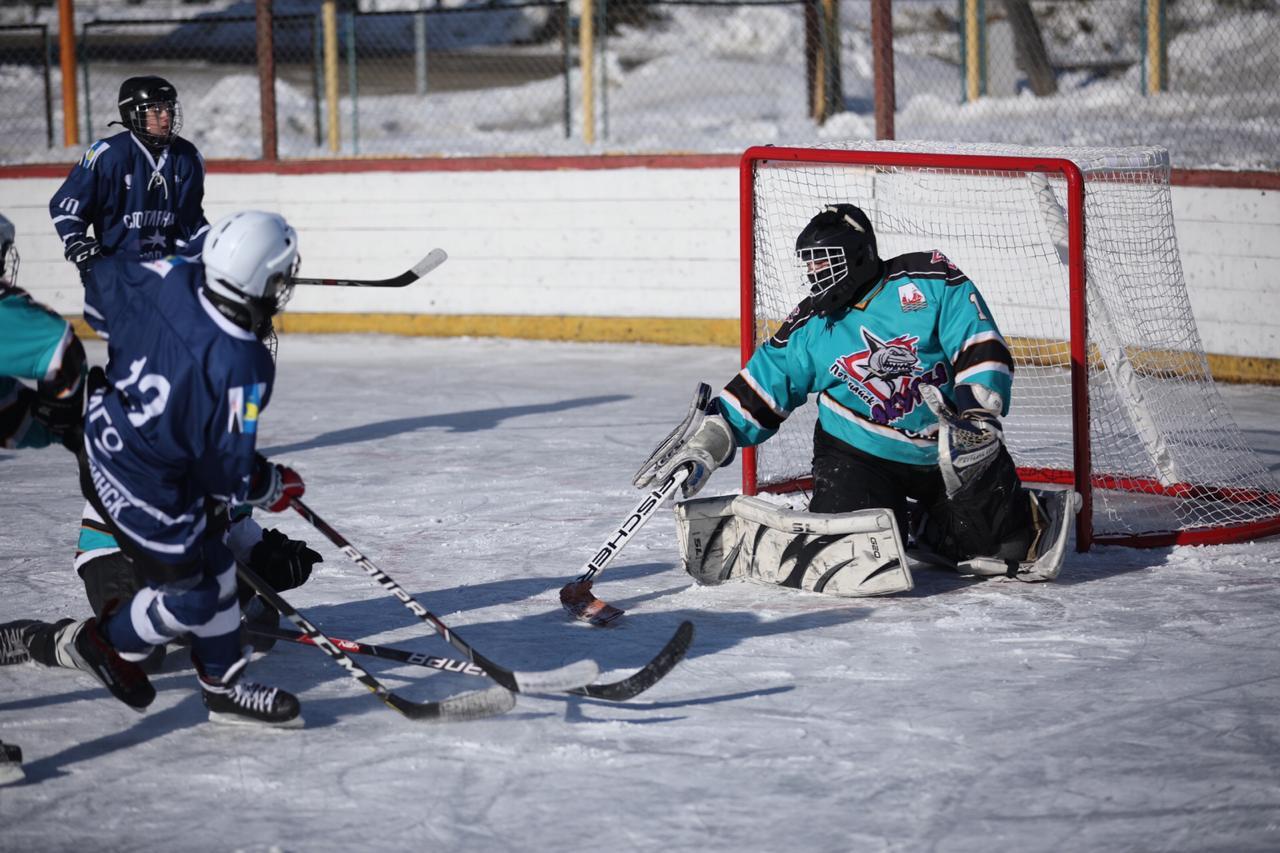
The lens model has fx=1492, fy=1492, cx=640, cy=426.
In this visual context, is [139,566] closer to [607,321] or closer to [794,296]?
[794,296]

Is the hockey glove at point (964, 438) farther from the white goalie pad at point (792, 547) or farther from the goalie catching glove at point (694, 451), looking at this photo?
the goalie catching glove at point (694, 451)

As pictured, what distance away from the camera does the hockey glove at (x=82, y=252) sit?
4453 millimetres

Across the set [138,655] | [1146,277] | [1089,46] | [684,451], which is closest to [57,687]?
[138,655]

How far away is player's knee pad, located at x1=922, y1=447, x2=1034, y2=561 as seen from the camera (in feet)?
11.7

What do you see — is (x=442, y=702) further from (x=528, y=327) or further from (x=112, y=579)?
(x=528, y=327)

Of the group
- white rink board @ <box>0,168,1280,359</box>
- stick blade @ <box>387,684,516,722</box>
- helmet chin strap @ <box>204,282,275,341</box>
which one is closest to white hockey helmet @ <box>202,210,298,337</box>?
helmet chin strap @ <box>204,282,275,341</box>

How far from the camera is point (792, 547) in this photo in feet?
11.8

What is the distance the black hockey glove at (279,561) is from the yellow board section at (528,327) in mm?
4509

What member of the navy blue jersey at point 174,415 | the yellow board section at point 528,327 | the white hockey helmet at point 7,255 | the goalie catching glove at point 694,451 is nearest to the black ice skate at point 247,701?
the navy blue jersey at point 174,415

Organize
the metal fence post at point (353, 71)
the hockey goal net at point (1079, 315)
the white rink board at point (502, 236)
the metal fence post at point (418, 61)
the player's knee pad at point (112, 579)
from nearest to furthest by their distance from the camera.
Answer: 1. the player's knee pad at point (112, 579)
2. the hockey goal net at point (1079, 315)
3. the white rink board at point (502, 236)
4. the metal fence post at point (353, 71)
5. the metal fence post at point (418, 61)

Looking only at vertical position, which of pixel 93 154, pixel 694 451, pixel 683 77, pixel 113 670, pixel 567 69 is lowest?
pixel 113 670

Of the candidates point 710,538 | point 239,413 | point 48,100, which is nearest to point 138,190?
point 710,538

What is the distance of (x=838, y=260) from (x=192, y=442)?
1686 mm

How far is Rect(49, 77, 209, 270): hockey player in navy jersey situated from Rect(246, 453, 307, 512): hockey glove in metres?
1.85
